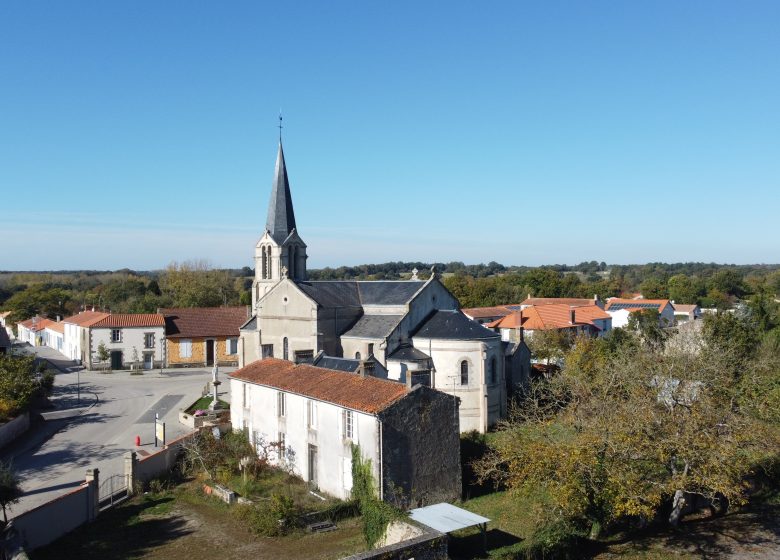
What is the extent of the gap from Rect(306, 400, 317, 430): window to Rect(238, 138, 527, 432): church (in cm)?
404

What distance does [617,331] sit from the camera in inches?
2023

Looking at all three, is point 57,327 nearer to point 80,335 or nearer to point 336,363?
point 80,335

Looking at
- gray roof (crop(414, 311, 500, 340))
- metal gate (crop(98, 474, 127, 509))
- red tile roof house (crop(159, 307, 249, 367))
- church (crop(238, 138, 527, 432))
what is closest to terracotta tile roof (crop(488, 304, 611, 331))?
church (crop(238, 138, 527, 432))

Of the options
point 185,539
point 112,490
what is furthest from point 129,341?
point 185,539

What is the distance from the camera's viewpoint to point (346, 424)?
2241 centimetres

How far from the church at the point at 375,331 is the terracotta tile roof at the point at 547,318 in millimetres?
24161

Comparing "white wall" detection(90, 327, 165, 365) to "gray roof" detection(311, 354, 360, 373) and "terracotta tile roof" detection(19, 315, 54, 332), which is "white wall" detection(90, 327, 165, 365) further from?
"gray roof" detection(311, 354, 360, 373)

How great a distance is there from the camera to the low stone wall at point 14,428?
29.0 metres

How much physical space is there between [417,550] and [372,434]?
727 cm

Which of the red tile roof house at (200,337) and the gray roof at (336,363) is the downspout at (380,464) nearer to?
the gray roof at (336,363)

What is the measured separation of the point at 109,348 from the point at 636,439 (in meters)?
46.8

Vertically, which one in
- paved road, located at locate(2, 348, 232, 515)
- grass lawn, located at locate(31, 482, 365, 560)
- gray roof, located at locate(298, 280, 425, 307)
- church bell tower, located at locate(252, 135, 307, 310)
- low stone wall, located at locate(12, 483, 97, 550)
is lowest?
grass lawn, located at locate(31, 482, 365, 560)

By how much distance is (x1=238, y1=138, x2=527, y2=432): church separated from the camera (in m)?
32.7

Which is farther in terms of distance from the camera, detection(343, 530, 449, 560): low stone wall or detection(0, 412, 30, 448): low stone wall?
detection(0, 412, 30, 448): low stone wall
